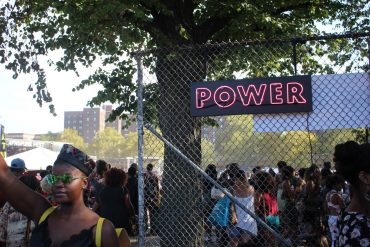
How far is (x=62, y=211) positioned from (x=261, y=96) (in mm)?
3160

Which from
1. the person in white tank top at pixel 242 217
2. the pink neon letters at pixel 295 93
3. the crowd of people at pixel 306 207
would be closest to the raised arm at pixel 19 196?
the crowd of people at pixel 306 207

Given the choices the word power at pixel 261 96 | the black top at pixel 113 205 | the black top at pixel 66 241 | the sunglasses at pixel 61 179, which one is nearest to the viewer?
the black top at pixel 66 241

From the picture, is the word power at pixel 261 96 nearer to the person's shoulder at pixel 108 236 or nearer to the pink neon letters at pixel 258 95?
the pink neon letters at pixel 258 95

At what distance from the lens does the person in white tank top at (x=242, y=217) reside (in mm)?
6449

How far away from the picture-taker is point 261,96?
528 cm

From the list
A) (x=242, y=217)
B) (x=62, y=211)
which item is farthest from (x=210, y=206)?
(x=62, y=211)

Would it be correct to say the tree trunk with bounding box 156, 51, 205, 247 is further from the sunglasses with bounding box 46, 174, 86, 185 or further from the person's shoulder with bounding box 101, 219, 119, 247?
the person's shoulder with bounding box 101, 219, 119, 247

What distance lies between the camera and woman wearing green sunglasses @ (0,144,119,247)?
2.61 m

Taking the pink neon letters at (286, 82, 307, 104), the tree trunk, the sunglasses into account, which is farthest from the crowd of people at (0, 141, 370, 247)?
the pink neon letters at (286, 82, 307, 104)

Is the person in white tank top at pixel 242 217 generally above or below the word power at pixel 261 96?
below

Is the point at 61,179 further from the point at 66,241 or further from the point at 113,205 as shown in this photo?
the point at 113,205

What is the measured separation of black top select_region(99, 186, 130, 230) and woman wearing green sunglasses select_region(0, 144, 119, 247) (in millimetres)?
4639

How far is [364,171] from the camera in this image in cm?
277

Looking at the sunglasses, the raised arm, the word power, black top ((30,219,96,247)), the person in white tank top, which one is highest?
the word power
